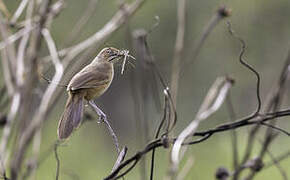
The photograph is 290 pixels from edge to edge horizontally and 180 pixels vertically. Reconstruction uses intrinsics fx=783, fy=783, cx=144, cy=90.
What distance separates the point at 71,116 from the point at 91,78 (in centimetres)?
15

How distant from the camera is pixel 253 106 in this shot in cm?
836

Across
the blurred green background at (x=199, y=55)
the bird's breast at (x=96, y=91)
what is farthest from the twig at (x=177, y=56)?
the blurred green background at (x=199, y=55)

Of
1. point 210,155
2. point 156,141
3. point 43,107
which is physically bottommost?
point 210,155

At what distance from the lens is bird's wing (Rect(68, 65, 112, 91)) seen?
1.83m

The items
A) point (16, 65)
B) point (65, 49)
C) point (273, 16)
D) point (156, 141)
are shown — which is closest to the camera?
point (156, 141)

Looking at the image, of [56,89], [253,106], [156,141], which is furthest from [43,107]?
[253,106]

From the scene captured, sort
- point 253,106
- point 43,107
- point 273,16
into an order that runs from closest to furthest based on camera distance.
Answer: point 43,107 → point 253,106 → point 273,16

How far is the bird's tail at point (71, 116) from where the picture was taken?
163cm

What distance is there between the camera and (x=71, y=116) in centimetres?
173

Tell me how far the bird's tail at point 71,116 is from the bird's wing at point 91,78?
5 cm

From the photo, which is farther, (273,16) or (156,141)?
(273,16)

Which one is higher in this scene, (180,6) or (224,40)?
(180,6)

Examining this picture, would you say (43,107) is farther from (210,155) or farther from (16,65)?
(210,155)

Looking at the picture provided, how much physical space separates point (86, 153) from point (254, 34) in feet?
10.1
